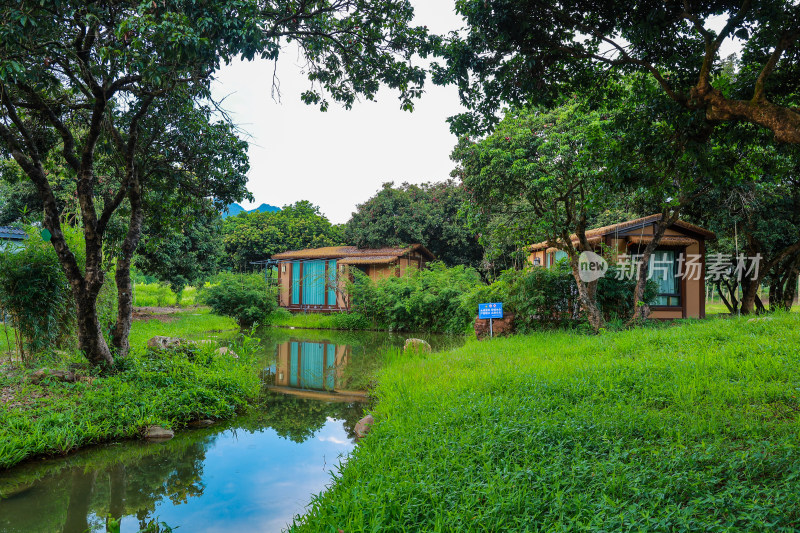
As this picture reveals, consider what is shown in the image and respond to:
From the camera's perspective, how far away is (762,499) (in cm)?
261

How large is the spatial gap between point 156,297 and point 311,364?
1963cm

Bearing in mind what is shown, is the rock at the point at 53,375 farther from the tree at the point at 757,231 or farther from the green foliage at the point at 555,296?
the tree at the point at 757,231

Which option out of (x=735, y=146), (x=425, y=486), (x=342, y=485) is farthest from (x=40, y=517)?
(x=735, y=146)

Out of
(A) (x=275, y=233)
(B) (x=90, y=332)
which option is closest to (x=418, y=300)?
(B) (x=90, y=332)

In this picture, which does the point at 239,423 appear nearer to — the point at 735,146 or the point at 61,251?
the point at 61,251

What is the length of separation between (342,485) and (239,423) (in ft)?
10.4

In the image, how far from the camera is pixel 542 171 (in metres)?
9.49

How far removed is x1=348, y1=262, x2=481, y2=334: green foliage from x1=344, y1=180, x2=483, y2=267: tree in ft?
12.5

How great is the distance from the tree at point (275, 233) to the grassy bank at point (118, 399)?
1924 cm

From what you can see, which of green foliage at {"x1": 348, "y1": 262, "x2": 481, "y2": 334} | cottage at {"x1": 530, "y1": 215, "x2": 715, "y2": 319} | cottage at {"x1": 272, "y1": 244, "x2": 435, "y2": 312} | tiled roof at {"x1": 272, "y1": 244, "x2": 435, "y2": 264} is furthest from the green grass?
cottage at {"x1": 530, "y1": 215, "x2": 715, "y2": 319}

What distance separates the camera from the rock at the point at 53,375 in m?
5.95

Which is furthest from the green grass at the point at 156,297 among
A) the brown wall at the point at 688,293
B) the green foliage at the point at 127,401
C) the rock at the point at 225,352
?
the brown wall at the point at 688,293

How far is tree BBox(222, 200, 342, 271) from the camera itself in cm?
2650

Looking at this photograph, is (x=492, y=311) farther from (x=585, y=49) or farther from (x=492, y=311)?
(x=585, y=49)
